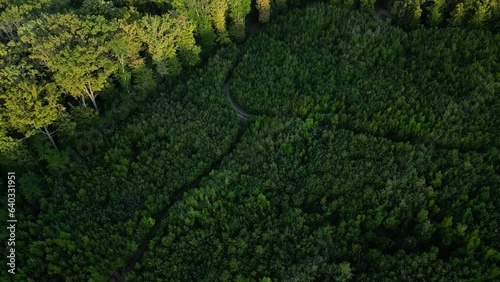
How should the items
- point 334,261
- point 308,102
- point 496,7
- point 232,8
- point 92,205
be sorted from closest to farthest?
point 334,261 < point 92,205 < point 308,102 < point 496,7 < point 232,8

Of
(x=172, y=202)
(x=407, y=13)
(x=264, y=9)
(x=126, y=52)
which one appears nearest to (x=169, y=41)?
(x=126, y=52)

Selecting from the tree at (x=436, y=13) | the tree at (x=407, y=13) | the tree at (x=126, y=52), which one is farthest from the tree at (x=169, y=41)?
the tree at (x=436, y=13)

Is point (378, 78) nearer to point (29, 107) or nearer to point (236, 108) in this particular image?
point (236, 108)

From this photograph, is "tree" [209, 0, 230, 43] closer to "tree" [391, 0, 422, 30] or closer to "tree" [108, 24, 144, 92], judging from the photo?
"tree" [108, 24, 144, 92]

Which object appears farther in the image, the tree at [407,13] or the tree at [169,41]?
the tree at [407,13]

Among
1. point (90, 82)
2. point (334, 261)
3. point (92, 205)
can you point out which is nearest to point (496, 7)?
point (334, 261)

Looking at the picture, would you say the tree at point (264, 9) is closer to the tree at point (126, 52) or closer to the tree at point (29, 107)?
the tree at point (126, 52)

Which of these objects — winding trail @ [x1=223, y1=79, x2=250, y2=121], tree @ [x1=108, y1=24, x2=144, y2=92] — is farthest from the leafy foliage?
tree @ [x1=108, y1=24, x2=144, y2=92]

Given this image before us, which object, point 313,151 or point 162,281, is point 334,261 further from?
point 162,281

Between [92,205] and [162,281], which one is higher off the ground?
[92,205]
